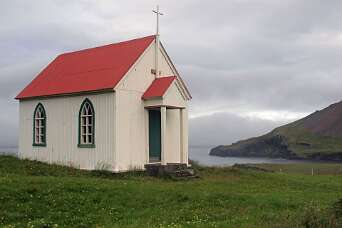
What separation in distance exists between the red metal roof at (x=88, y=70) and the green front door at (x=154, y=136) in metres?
3.07

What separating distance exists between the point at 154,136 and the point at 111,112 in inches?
136

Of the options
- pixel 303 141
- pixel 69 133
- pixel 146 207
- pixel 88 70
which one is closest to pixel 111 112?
pixel 69 133

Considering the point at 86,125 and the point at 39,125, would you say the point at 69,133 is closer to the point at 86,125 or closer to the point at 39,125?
the point at 86,125

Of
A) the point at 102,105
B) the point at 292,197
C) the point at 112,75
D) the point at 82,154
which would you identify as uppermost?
the point at 112,75

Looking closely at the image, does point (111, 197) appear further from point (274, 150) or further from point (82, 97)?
point (274, 150)

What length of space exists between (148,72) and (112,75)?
2157 millimetres

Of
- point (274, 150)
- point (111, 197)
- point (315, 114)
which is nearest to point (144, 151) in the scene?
point (111, 197)

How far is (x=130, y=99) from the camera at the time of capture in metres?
24.2

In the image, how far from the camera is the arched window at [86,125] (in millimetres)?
24406

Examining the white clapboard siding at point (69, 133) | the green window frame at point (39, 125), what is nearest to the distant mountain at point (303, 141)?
the white clapboard siding at point (69, 133)

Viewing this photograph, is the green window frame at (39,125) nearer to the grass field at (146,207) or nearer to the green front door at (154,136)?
the green front door at (154,136)

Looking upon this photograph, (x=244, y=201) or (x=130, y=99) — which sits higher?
(x=130, y=99)

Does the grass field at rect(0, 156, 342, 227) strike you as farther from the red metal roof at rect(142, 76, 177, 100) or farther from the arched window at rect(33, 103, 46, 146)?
the arched window at rect(33, 103, 46, 146)

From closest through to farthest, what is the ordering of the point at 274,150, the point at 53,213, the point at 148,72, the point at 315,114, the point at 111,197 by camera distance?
the point at 53,213, the point at 111,197, the point at 148,72, the point at 274,150, the point at 315,114
